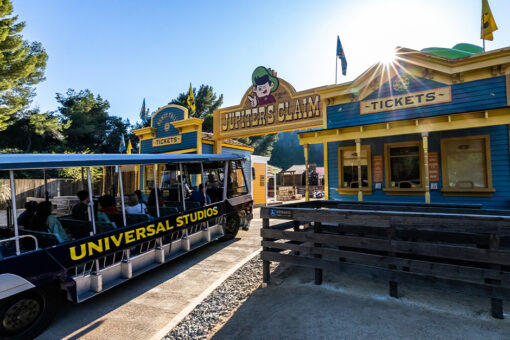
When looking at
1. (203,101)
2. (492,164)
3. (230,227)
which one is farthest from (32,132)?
(492,164)

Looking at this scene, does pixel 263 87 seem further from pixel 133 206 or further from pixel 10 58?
pixel 10 58

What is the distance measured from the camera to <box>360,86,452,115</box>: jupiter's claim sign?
29.5 ft

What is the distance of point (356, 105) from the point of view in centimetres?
1032

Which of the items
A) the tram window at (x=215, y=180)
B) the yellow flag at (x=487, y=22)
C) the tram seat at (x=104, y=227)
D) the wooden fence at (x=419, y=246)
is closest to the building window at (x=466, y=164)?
the yellow flag at (x=487, y=22)

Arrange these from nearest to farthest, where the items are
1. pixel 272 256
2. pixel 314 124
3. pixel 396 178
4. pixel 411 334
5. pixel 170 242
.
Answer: pixel 411 334 < pixel 272 256 < pixel 170 242 < pixel 396 178 < pixel 314 124

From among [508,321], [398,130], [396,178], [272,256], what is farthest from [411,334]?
[396,178]

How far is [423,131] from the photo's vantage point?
8125mm

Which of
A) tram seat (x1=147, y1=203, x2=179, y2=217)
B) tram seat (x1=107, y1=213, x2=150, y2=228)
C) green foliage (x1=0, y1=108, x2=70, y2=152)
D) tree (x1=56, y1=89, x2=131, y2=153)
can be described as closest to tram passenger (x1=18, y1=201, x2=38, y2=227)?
tram seat (x1=107, y1=213, x2=150, y2=228)

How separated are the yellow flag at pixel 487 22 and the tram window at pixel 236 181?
9953 millimetres

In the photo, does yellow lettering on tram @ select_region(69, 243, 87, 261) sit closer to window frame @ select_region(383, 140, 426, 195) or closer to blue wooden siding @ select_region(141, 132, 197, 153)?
window frame @ select_region(383, 140, 426, 195)

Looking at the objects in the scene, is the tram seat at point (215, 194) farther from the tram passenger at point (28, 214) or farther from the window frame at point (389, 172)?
the window frame at point (389, 172)

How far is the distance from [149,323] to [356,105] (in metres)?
9.60

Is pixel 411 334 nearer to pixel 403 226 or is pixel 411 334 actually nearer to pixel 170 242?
pixel 403 226

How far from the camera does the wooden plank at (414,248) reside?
3.09 meters
